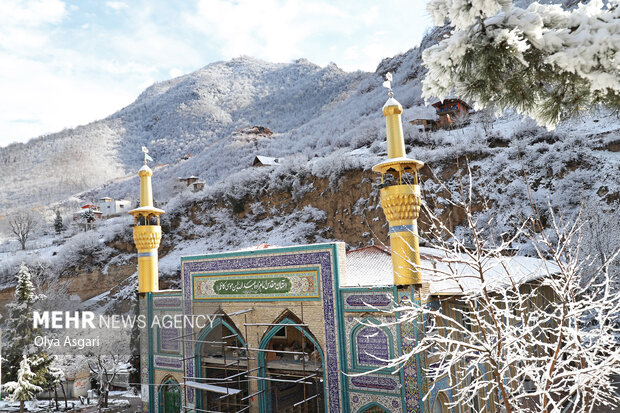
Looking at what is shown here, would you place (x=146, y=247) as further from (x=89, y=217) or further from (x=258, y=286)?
(x=89, y=217)

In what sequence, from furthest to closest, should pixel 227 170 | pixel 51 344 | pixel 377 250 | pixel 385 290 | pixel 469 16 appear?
pixel 227 170, pixel 51 344, pixel 377 250, pixel 385 290, pixel 469 16

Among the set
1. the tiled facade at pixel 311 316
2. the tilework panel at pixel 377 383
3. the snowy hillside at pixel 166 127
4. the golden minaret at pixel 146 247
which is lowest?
the tilework panel at pixel 377 383

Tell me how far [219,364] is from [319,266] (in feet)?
19.0

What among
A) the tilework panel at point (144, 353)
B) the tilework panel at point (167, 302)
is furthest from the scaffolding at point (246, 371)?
the tilework panel at point (144, 353)

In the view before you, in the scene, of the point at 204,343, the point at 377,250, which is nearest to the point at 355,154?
the point at 377,250

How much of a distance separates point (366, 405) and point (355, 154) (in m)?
29.5

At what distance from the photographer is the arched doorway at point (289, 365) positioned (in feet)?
44.4

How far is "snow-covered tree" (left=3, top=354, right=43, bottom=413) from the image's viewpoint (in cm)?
2103

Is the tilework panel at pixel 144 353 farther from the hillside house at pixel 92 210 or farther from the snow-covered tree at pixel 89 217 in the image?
the hillside house at pixel 92 210

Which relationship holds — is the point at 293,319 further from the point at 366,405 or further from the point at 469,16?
the point at 469,16

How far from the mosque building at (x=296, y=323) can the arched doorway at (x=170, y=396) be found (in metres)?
0.04

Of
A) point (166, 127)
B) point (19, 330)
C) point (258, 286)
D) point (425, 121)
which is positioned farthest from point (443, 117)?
point (166, 127)

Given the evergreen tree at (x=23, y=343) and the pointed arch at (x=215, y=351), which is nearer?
the pointed arch at (x=215, y=351)

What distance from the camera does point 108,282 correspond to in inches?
1587
